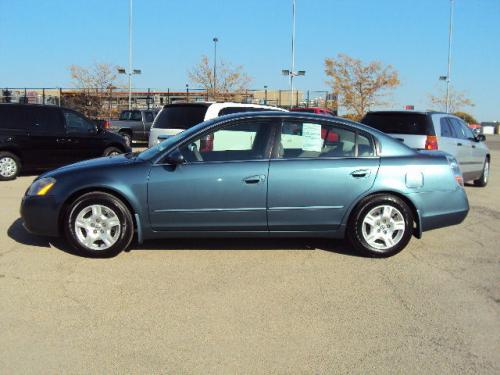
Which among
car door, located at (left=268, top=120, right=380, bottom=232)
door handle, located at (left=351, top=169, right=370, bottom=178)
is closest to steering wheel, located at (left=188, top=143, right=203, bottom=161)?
car door, located at (left=268, top=120, right=380, bottom=232)

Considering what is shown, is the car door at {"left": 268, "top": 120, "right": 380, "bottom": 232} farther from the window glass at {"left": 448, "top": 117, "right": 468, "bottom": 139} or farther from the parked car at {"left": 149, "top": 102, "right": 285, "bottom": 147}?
the window glass at {"left": 448, "top": 117, "right": 468, "bottom": 139}

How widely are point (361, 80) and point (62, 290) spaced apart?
38.7 metres

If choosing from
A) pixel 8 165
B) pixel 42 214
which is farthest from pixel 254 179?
pixel 8 165

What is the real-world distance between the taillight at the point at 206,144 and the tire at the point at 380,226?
1722 mm

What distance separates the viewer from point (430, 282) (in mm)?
4957

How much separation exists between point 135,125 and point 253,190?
1826 centimetres

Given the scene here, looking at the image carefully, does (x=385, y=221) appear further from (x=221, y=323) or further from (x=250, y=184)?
(x=221, y=323)

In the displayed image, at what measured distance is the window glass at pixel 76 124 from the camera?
1223 centimetres

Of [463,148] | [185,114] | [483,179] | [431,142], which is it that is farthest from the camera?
[483,179]

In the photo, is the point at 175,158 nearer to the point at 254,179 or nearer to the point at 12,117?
the point at 254,179

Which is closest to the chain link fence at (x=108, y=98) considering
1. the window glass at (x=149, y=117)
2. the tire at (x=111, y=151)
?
the window glass at (x=149, y=117)

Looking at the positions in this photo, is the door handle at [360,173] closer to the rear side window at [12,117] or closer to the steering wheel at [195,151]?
the steering wheel at [195,151]

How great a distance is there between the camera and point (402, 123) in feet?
31.3

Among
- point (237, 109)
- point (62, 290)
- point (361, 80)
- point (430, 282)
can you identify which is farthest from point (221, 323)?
point (361, 80)
